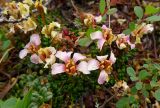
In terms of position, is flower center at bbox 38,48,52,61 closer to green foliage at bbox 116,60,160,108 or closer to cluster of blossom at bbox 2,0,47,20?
cluster of blossom at bbox 2,0,47,20

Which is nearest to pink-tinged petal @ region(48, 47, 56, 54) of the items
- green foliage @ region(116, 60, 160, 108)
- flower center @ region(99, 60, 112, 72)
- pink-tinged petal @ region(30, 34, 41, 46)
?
pink-tinged petal @ region(30, 34, 41, 46)

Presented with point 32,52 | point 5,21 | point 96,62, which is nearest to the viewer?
point 96,62

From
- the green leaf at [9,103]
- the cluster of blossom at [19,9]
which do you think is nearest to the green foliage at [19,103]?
the green leaf at [9,103]

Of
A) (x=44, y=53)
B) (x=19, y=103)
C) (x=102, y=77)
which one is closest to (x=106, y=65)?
(x=102, y=77)

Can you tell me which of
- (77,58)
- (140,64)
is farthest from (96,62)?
(140,64)

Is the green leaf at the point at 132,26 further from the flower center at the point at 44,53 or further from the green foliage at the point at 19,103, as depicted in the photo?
the green foliage at the point at 19,103

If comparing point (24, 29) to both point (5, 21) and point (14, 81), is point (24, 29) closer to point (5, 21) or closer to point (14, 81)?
point (5, 21)
